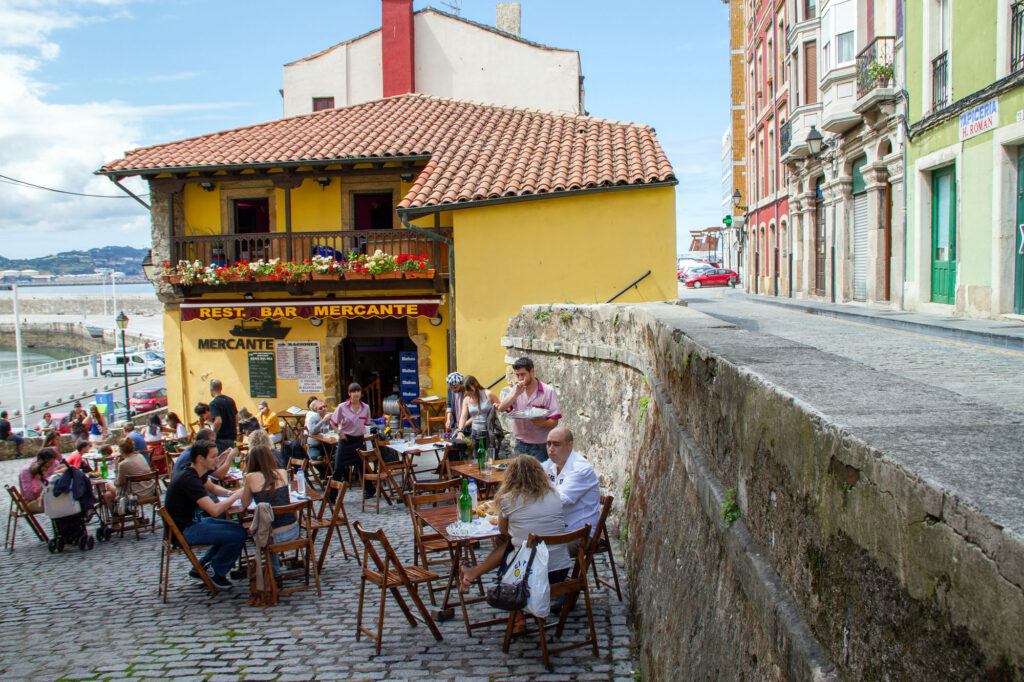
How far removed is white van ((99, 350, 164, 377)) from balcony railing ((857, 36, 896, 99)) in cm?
4559

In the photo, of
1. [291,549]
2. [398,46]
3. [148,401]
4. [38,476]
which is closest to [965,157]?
[291,549]

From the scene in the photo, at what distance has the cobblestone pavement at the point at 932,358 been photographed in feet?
15.0

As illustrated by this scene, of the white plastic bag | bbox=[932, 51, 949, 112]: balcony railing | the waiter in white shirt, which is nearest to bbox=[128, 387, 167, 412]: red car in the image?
bbox=[932, 51, 949, 112]: balcony railing

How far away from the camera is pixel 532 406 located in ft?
27.1

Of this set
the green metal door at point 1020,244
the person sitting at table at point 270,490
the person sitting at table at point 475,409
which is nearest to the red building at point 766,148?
the green metal door at point 1020,244

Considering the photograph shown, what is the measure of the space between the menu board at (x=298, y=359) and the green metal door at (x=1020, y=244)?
42.7ft

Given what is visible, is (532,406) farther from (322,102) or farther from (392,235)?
(322,102)

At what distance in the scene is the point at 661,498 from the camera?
220 inches

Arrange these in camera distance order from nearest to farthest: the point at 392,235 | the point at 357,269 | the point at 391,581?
the point at 391,581
the point at 357,269
the point at 392,235

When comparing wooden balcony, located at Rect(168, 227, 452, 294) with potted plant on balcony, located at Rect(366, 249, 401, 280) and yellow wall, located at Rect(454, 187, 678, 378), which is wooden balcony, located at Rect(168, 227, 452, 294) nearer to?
potted plant on balcony, located at Rect(366, 249, 401, 280)

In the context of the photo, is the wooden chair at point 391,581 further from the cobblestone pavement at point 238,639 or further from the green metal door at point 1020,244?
the green metal door at point 1020,244

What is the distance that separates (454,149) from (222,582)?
11.2 metres

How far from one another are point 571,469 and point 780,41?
27.1 metres

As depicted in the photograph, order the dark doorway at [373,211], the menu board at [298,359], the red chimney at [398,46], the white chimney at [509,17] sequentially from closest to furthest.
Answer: the menu board at [298,359] → the dark doorway at [373,211] → the red chimney at [398,46] → the white chimney at [509,17]
